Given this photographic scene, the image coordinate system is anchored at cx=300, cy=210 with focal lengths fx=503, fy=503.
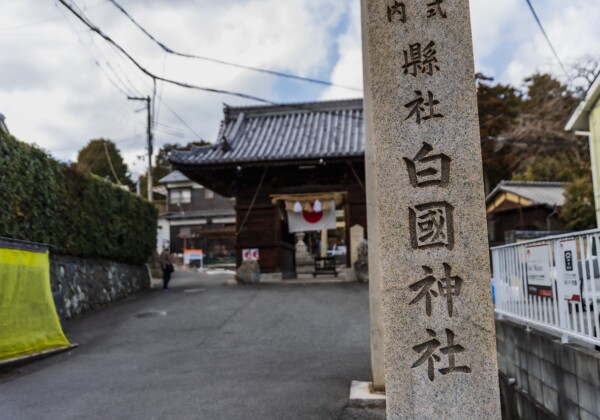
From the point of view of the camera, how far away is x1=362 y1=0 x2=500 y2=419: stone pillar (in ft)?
12.2

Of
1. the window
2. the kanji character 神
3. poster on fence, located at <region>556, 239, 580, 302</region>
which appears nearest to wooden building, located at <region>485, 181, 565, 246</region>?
poster on fence, located at <region>556, 239, 580, 302</region>

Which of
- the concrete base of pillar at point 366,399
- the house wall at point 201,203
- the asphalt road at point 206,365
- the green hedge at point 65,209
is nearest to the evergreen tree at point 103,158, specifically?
the house wall at point 201,203

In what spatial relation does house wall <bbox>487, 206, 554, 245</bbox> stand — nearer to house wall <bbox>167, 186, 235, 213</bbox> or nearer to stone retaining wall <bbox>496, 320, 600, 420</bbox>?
stone retaining wall <bbox>496, 320, 600, 420</bbox>

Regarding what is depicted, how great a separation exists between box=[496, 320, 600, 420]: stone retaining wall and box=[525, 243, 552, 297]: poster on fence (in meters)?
0.48

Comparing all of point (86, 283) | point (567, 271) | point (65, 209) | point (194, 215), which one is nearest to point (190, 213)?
point (194, 215)

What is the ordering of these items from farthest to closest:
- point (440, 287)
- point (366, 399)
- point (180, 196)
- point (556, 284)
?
point (180, 196) → point (366, 399) → point (556, 284) → point (440, 287)

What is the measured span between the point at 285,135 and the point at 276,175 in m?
2.69

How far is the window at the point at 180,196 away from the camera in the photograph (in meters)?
42.8

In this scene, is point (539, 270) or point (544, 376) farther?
point (539, 270)

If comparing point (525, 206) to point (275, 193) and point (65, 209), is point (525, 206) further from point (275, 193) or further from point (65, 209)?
point (65, 209)

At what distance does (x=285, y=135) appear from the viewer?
805 inches

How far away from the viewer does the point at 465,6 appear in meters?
4.06

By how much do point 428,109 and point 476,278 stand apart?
4.44 feet

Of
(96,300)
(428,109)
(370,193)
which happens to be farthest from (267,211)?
(428,109)
